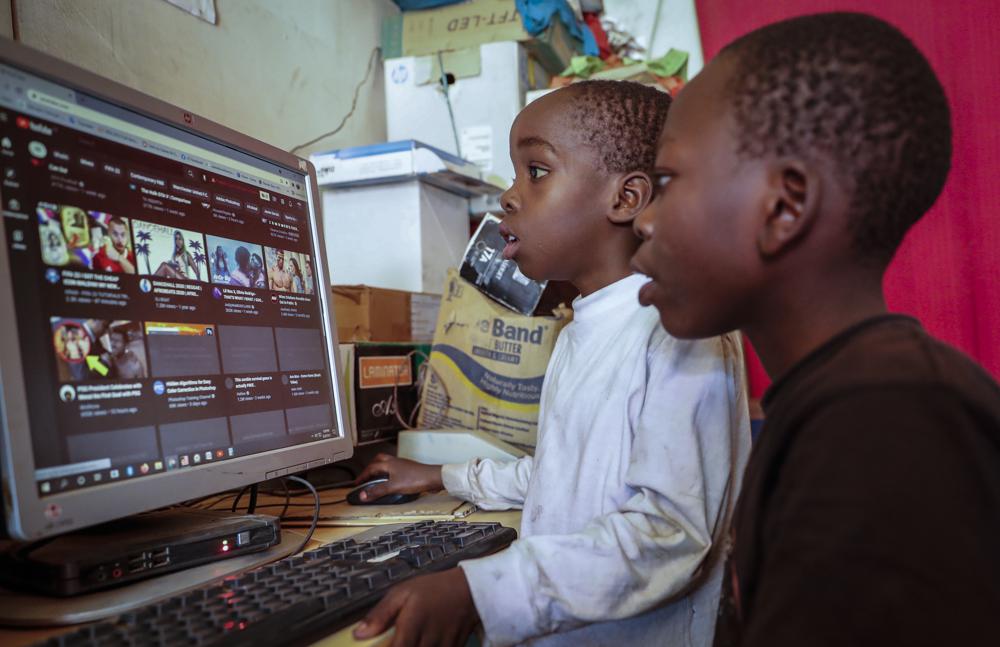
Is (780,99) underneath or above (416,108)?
underneath

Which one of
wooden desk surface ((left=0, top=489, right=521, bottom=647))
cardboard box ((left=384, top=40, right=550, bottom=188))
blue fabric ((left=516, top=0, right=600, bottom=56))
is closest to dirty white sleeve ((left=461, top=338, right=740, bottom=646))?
wooden desk surface ((left=0, top=489, right=521, bottom=647))

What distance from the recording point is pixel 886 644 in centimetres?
40

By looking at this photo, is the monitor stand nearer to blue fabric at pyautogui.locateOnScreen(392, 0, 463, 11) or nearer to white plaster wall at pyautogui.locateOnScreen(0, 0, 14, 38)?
white plaster wall at pyautogui.locateOnScreen(0, 0, 14, 38)

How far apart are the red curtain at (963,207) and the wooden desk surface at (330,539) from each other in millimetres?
1280

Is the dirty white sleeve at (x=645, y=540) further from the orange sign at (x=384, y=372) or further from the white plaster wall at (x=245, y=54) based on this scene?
the white plaster wall at (x=245, y=54)

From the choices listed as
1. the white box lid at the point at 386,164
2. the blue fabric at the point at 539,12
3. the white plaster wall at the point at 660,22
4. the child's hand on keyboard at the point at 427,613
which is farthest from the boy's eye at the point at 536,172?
the white plaster wall at the point at 660,22

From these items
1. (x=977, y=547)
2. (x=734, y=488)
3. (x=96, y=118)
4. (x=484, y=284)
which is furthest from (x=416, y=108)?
(x=977, y=547)

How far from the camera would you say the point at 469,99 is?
224 centimetres

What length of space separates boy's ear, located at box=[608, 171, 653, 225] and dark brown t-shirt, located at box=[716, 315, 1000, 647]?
53 cm

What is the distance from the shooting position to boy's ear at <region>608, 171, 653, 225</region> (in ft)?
3.24

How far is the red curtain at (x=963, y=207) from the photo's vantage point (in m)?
1.73

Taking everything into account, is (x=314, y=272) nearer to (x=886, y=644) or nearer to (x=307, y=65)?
(x=886, y=644)

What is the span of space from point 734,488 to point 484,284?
0.79 meters

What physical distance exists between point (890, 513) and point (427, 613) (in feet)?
1.26
